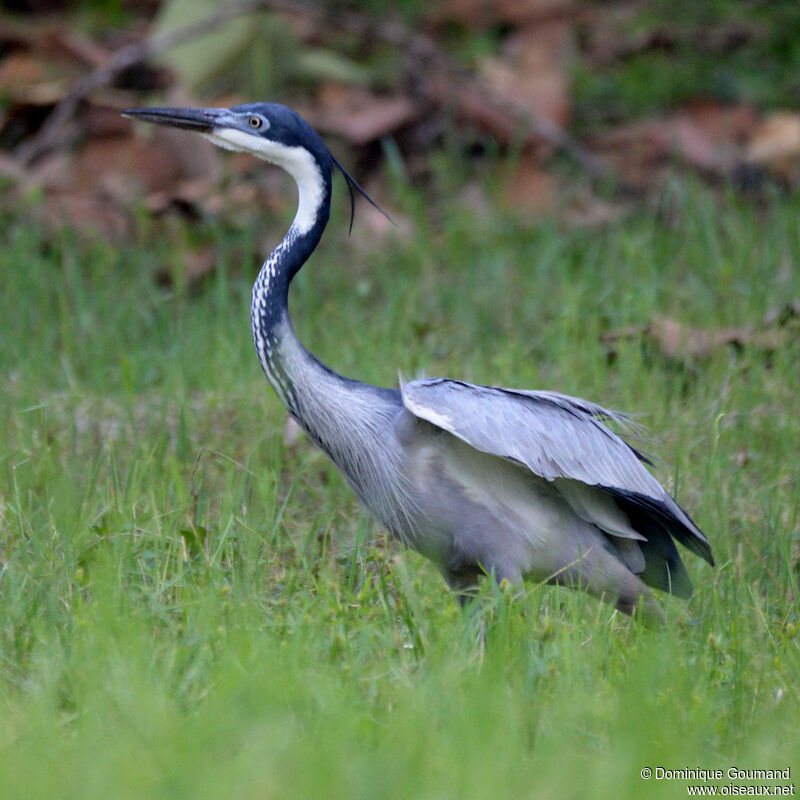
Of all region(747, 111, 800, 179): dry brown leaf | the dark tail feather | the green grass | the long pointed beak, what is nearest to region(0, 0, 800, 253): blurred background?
region(747, 111, 800, 179): dry brown leaf

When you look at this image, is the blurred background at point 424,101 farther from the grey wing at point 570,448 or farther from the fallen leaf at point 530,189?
the grey wing at point 570,448

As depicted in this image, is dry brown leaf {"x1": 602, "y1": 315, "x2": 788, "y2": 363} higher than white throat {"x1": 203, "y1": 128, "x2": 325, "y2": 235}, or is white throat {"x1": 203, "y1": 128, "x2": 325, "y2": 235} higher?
white throat {"x1": 203, "y1": 128, "x2": 325, "y2": 235}

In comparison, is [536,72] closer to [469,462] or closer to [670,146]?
[670,146]

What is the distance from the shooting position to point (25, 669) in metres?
3.30

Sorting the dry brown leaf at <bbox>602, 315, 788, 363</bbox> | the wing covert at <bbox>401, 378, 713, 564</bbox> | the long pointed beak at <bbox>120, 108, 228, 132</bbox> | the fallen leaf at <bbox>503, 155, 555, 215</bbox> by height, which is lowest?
the dry brown leaf at <bbox>602, 315, 788, 363</bbox>

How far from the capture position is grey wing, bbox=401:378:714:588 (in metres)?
3.78

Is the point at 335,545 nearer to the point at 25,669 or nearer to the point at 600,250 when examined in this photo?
the point at 25,669

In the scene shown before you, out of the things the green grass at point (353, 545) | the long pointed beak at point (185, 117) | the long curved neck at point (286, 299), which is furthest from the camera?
the long pointed beak at point (185, 117)

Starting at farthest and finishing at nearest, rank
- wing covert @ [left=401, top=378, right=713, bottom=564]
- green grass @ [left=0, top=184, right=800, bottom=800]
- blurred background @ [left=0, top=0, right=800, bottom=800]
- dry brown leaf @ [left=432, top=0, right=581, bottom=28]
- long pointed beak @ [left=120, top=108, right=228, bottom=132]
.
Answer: dry brown leaf @ [left=432, top=0, right=581, bottom=28] → long pointed beak @ [left=120, top=108, right=228, bottom=132] → wing covert @ [left=401, top=378, right=713, bottom=564] → blurred background @ [left=0, top=0, right=800, bottom=800] → green grass @ [left=0, top=184, right=800, bottom=800]

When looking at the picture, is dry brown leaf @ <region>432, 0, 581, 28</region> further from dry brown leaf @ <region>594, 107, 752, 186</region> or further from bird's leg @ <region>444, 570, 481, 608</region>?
bird's leg @ <region>444, 570, 481, 608</region>

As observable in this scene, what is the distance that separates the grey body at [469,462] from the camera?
3889 millimetres

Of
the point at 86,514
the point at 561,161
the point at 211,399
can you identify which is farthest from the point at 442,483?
the point at 561,161

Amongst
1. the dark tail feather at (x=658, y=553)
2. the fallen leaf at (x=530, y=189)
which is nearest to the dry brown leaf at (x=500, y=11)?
the fallen leaf at (x=530, y=189)

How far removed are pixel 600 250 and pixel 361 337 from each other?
1607 mm
